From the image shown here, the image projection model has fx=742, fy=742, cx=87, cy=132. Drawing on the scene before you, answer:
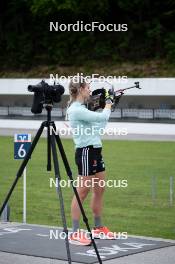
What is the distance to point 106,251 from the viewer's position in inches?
319

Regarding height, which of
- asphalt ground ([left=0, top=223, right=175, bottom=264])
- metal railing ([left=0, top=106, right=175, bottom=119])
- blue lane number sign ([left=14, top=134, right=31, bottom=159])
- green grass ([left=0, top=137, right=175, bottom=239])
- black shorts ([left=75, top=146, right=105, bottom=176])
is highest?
metal railing ([left=0, top=106, right=175, bottom=119])

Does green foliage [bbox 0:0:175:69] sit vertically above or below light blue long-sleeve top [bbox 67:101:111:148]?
above

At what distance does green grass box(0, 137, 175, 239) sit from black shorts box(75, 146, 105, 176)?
5.97 ft

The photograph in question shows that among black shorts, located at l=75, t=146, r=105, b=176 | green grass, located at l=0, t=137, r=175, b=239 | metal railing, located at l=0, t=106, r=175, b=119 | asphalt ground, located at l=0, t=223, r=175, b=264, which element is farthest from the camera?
metal railing, located at l=0, t=106, r=175, b=119

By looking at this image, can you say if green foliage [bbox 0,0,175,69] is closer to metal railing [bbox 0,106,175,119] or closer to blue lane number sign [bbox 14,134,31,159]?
metal railing [bbox 0,106,175,119]

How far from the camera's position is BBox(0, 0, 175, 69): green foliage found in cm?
5453

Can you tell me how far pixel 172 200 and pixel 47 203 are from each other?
2.24 meters

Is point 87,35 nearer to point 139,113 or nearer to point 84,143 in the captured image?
point 139,113

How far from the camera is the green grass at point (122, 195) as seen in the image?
11062 mm

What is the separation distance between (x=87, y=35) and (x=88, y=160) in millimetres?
48758

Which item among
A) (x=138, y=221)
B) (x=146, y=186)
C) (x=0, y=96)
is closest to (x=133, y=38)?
(x=0, y=96)

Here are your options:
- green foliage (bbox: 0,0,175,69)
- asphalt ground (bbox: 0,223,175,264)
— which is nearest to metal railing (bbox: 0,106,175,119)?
green foliage (bbox: 0,0,175,69)

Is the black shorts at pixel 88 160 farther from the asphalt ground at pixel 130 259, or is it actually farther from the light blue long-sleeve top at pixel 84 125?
the asphalt ground at pixel 130 259

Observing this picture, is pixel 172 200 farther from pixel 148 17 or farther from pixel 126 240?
pixel 148 17
